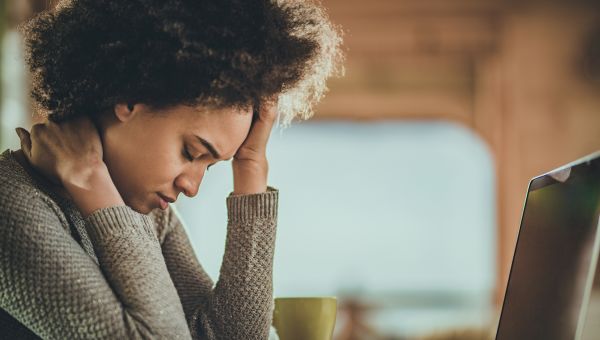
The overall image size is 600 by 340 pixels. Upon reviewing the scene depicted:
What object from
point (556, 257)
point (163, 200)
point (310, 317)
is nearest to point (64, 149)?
point (163, 200)

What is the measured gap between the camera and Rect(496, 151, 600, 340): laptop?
2.28ft

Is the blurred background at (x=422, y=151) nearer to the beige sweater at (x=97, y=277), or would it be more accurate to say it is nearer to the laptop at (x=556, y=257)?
the beige sweater at (x=97, y=277)

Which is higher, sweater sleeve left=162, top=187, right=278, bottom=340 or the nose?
the nose

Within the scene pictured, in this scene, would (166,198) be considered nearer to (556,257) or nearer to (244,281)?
(244,281)

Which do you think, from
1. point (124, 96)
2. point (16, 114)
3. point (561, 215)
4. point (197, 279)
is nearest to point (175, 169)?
point (124, 96)

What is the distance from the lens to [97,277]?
84cm

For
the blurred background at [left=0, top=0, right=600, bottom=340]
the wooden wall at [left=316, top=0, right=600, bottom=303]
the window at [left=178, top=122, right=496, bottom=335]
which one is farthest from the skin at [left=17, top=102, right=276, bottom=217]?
the window at [left=178, top=122, right=496, bottom=335]

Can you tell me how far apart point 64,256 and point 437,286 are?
552cm

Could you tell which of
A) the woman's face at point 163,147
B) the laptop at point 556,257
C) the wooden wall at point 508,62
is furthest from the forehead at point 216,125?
the wooden wall at point 508,62

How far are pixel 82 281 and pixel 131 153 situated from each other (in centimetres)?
20

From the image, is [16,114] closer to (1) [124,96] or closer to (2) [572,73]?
(1) [124,96]

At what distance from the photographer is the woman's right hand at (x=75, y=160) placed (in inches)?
35.6

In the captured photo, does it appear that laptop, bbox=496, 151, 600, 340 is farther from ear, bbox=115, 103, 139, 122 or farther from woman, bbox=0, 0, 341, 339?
ear, bbox=115, 103, 139, 122

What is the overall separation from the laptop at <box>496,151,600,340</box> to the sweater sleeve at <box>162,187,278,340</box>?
1.08ft
